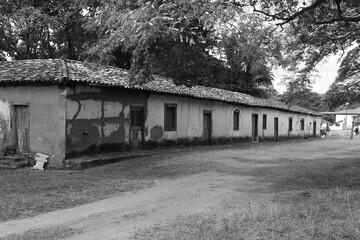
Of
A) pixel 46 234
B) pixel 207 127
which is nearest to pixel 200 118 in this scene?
pixel 207 127

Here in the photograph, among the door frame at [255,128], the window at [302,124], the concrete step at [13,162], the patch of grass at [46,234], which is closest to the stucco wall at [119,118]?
the concrete step at [13,162]

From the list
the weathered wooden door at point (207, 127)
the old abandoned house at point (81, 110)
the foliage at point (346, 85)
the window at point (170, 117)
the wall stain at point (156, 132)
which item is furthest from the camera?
the weathered wooden door at point (207, 127)

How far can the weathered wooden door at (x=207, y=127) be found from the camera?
72.1ft

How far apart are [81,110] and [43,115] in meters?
1.31

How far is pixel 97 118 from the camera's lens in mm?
14516

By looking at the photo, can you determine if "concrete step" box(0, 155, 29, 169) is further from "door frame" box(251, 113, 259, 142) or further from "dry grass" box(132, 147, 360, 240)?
"door frame" box(251, 113, 259, 142)

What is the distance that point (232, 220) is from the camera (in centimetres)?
597

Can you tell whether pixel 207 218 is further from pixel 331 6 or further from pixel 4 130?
pixel 4 130

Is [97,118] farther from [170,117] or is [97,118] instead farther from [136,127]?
[170,117]

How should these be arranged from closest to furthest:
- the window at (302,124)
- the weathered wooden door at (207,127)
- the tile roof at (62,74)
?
the tile roof at (62,74) → the weathered wooden door at (207,127) → the window at (302,124)

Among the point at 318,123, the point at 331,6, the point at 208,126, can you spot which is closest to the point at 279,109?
the point at 208,126

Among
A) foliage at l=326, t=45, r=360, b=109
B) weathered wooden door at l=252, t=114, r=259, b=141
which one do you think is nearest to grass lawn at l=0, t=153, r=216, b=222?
foliage at l=326, t=45, r=360, b=109

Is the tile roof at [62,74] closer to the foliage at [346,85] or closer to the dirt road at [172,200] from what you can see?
the dirt road at [172,200]

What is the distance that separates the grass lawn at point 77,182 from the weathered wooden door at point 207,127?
705 centimetres
